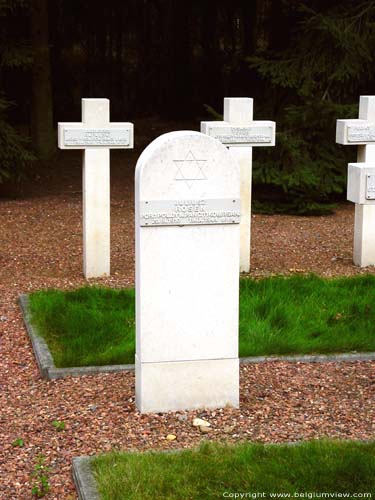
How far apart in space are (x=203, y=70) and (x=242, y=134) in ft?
45.3

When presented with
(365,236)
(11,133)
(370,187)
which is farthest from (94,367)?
(11,133)

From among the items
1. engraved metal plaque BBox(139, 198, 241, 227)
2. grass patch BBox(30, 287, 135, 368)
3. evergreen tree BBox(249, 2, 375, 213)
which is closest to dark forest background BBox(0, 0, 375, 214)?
evergreen tree BBox(249, 2, 375, 213)

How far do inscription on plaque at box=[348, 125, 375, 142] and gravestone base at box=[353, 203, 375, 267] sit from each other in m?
0.67

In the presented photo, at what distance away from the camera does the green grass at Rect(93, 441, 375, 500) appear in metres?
4.50

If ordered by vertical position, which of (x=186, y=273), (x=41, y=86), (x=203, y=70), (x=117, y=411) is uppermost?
(x=203, y=70)

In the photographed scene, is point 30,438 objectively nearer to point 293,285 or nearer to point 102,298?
point 102,298

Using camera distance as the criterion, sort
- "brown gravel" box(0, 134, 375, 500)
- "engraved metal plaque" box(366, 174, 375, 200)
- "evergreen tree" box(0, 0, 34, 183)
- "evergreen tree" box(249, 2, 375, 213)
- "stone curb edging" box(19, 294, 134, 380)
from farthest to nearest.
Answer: "evergreen tree" box(0, 0, 34, 183) → "evergreen tree" box(249, 2, 375, 213) → "engraved metal plaque" box(366, 174, 375, 200) → "stone curb edging" box(19, 294, 134, 380) → "brown gravel" box(0, 134, 375, 500)

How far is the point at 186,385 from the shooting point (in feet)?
18.9

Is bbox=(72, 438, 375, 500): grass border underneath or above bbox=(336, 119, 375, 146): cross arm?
underneath

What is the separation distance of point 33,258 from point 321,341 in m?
4.13

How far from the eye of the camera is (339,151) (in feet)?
45.9

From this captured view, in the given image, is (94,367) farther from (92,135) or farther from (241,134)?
(241,134)

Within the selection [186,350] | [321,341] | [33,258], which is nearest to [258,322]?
[321,341]

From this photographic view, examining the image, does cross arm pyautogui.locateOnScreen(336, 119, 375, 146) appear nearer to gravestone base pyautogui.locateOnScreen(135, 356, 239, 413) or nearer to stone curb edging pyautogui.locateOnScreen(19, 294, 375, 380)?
stone curb edging pyautogui.locateOnScreen(19, 294, 375, 380)
